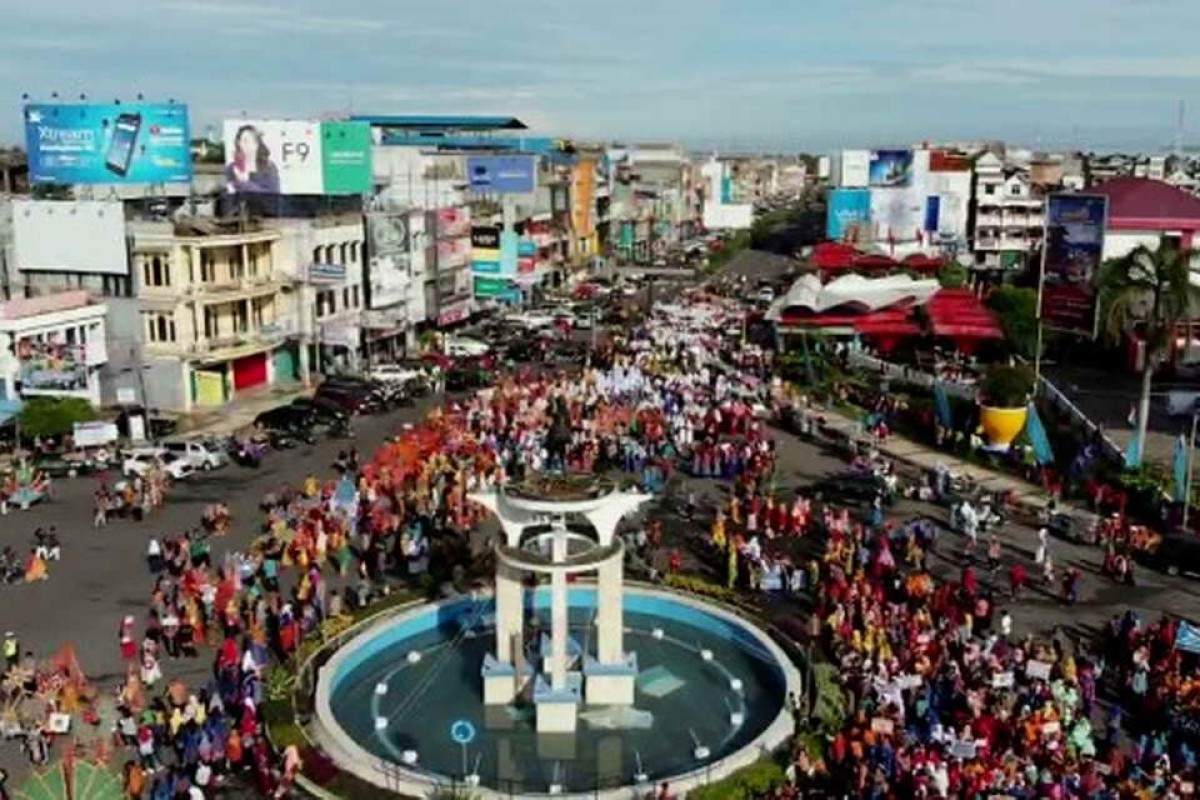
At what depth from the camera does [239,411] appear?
5331 centimetres

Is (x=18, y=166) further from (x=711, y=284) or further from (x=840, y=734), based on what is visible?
(x=840, y=734)

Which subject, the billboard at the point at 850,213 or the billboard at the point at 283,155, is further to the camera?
the billboard at the point at 850,213

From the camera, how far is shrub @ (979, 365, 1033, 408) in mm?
45281

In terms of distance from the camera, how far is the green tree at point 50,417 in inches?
1801

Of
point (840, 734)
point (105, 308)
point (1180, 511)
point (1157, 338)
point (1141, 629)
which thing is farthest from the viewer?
point (105, 308)

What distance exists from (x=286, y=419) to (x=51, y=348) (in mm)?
10043

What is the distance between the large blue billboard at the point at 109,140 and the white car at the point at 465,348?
16.7 m

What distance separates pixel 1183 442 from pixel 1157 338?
5.89 m

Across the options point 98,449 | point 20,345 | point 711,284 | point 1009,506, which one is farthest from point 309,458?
point 711,284

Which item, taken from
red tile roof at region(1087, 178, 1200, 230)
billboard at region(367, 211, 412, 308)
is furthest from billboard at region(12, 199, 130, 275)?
red tile roof at region(1087, 178, 1200, 230)

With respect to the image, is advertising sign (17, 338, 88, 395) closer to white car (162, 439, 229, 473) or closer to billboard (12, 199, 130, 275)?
billboard (12, 199, 130, 275)

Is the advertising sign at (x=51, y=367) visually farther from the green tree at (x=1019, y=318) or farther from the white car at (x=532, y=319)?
the green tree at (x=1019, y=318)

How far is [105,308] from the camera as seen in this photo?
5297 cm

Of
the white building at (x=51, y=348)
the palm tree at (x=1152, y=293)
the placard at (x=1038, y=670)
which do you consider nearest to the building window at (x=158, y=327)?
the white building at (x=51, y=348)
